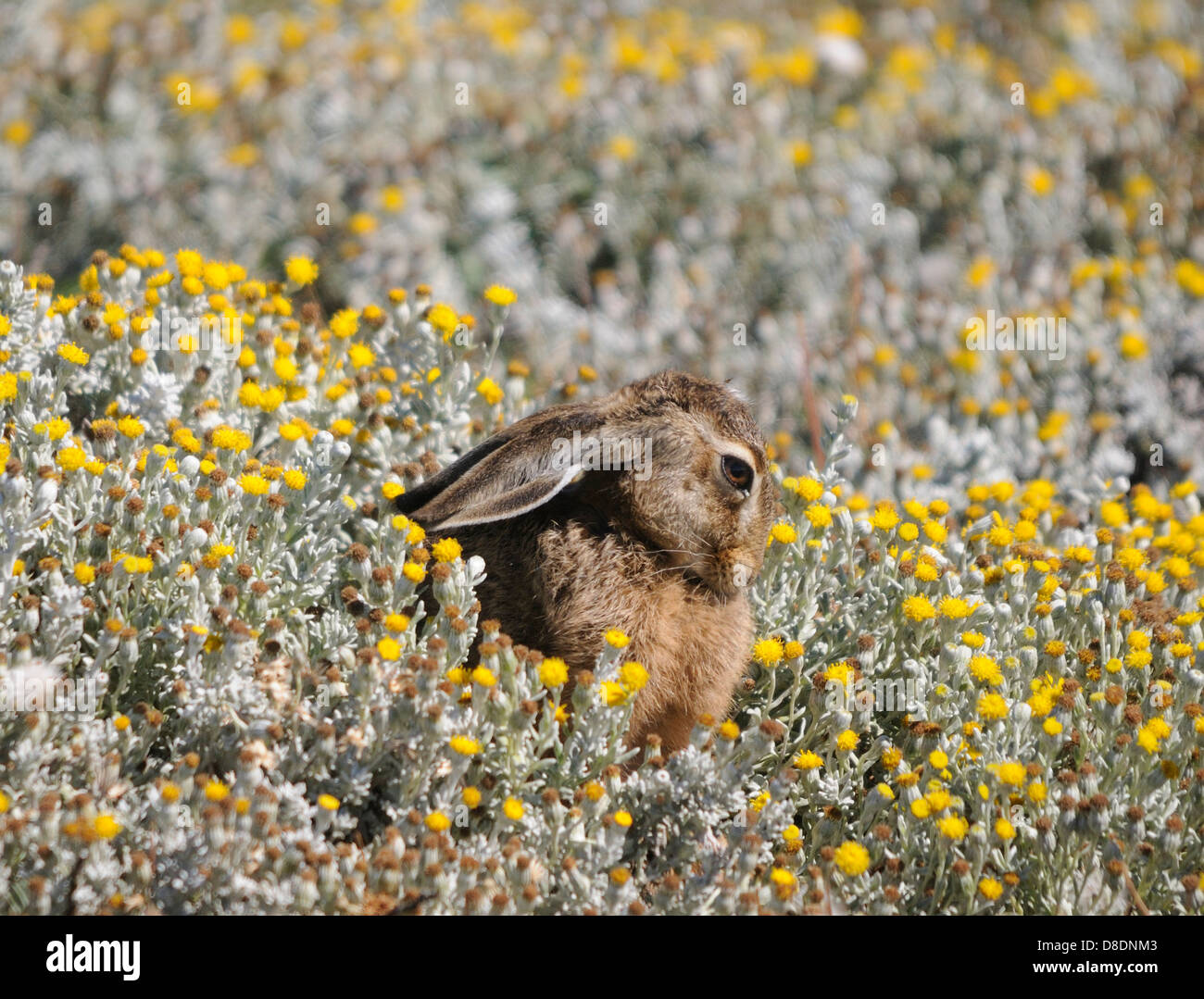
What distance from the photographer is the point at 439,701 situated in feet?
12.3

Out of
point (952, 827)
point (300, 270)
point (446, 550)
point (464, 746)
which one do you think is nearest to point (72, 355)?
point (300, 270)

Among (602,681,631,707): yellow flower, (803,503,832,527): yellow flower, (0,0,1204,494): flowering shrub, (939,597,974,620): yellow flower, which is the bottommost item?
(602,681,631,707): yellow flower

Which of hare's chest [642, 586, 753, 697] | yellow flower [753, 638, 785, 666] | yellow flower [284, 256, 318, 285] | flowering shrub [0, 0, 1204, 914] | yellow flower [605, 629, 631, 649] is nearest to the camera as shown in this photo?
flowering shrub [0, 0, 1204, 914]

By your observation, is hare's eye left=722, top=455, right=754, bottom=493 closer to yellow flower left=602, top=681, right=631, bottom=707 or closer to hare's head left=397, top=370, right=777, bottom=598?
hare's head left=397, top=370, right=777, bottom=598

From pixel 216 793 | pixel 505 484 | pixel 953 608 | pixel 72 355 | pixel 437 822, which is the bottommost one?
pixel 437 822

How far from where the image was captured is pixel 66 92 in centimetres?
877

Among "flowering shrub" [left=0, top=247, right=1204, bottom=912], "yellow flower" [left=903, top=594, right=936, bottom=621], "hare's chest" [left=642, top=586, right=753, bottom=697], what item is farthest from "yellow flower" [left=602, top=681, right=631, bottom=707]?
"yellow flower" [left=903, top=594, right=936, bottom=621]

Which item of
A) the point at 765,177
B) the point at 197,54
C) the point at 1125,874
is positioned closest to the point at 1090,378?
the point at 765,177

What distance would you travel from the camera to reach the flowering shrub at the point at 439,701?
11.7ft

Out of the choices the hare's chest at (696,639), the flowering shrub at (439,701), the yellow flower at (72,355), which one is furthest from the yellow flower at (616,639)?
the yellow flower at (72,355)

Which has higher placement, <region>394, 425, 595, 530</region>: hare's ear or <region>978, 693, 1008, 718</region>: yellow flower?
<region>394, 425, 595, 530</region>: hare's ear

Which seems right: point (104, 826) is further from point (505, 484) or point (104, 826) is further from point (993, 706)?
point (993, 706)

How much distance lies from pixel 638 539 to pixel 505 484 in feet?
1.90

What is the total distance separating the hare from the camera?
436 centimetres
